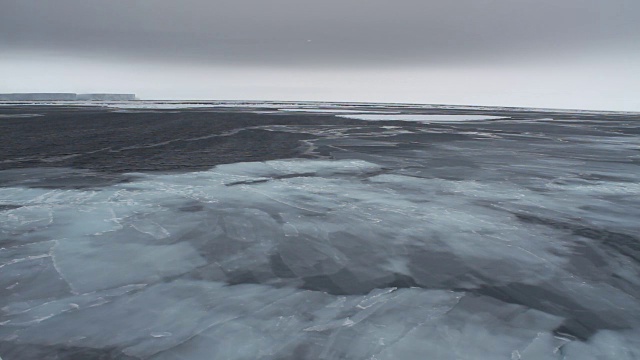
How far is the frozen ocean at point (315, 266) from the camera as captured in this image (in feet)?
9.43

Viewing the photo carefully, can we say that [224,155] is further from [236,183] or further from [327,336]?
[327,336]

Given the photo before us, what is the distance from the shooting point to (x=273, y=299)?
346 centimetres

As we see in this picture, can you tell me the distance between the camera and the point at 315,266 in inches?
164

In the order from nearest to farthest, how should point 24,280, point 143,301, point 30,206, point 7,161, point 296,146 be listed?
point 143,301
point 24,280
point 30,206
point 7,161
point 296,146

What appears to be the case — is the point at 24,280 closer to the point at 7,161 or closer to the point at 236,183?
the point at 236,183

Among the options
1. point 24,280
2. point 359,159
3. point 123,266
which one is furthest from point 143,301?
point 359,159

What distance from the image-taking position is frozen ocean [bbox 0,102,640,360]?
288 centimetres

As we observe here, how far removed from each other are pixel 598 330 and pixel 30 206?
21.4 ft

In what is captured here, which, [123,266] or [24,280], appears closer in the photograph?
[24,280]

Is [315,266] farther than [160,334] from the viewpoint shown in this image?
Yes

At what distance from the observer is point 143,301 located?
3355mm

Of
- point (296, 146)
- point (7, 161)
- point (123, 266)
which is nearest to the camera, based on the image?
point (123, 266)

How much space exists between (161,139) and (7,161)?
5.81 metres

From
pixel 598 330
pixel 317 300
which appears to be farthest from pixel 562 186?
pixel 317 300
